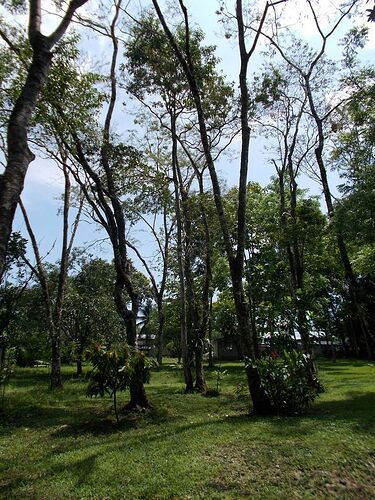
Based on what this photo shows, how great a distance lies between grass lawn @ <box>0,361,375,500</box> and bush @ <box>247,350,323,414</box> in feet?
1.28

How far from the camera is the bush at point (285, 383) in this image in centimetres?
859

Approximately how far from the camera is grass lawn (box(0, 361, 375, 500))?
512 centimetres

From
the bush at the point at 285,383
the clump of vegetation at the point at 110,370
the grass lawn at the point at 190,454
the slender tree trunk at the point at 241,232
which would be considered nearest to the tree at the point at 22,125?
the grass lawn at the point at 190,454

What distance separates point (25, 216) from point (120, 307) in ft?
27.5

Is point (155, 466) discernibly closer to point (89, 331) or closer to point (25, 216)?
point (25, 216)

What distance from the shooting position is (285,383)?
336 inches

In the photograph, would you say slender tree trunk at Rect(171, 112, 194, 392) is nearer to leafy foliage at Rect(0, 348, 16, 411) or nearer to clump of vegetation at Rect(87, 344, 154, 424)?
leafy foliage at Rect(0, 348, 16, 411)

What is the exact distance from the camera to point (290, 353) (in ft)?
29.7

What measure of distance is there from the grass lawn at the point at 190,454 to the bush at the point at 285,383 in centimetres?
39

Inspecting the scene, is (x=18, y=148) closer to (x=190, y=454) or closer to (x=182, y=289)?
(x=190, y=454)

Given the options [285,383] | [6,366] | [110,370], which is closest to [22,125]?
[110,370]

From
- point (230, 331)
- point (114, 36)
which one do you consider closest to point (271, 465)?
point (114, 36)

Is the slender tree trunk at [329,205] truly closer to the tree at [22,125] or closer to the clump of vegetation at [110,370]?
the clump of vegetation at [110,370]

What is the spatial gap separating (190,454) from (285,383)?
10.1 ft
